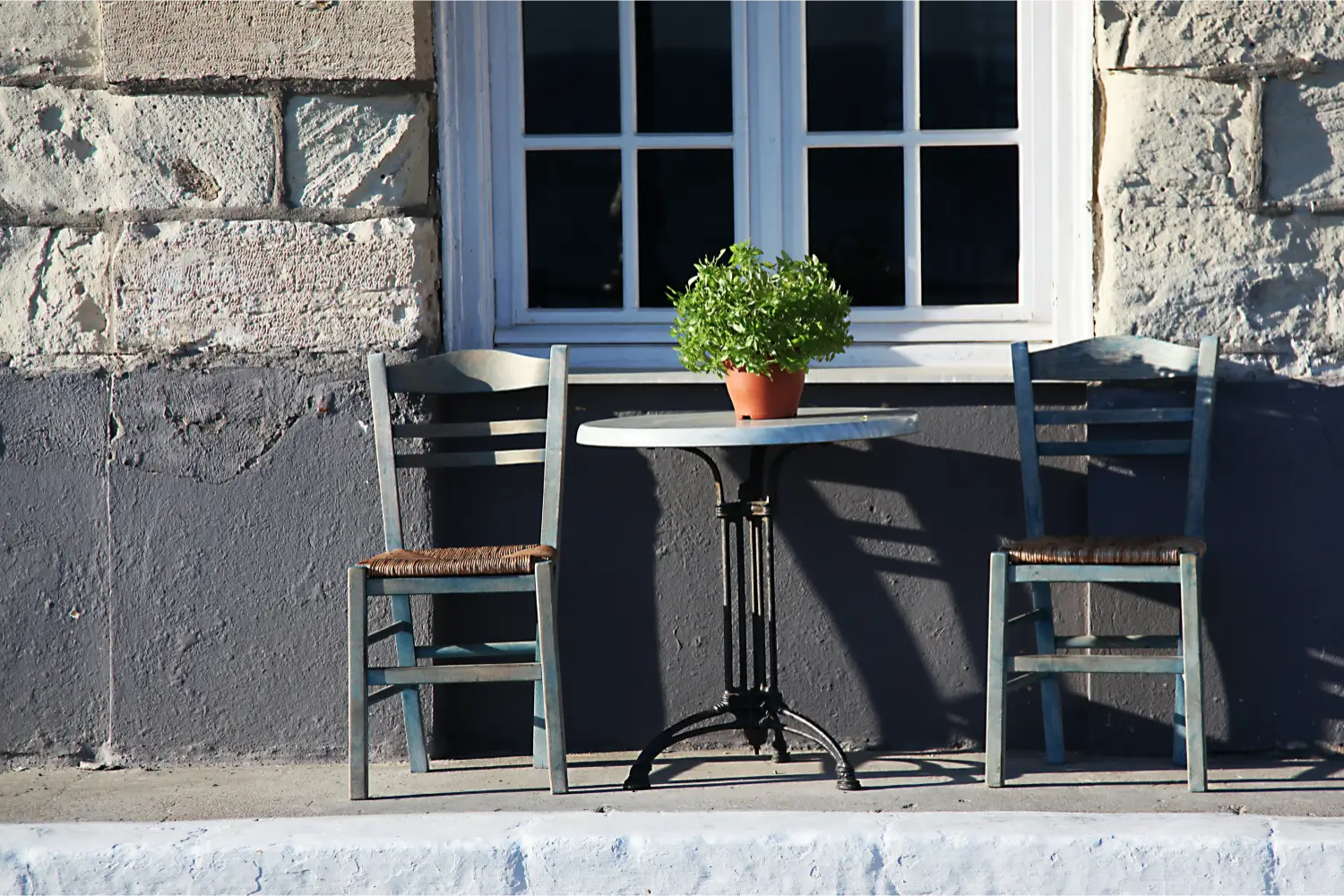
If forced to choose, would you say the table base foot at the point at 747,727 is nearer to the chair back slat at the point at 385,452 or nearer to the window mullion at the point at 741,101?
the chair back slat at the point at 385,452

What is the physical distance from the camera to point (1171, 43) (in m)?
3.28

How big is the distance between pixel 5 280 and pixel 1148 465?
2864mm

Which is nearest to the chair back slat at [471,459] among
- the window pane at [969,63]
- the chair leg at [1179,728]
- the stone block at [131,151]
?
the stone block at [131,151]

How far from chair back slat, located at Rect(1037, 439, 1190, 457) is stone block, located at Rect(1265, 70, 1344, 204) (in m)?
0.66

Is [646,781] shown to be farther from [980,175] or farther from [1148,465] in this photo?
[980,175]

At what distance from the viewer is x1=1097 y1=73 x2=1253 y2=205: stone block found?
328 centimetres

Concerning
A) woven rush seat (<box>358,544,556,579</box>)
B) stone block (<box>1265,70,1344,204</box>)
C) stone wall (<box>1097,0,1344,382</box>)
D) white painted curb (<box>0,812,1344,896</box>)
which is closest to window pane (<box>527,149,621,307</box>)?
woven rush seat (<box>358,544,556,579</box>)

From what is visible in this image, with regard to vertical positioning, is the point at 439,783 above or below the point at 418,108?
below

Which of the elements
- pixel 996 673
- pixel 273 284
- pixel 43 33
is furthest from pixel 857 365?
pixel 43 33

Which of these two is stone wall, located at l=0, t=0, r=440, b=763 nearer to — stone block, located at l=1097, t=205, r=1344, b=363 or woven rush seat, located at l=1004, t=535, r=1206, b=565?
woven rush seat, located at l=1004, t=535, r=1206, b=565

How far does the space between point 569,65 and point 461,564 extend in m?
1.42

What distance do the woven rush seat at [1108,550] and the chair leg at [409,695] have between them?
4.63 feet

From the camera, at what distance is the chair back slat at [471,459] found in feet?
10.9

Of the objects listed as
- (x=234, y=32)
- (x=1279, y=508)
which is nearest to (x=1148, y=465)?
→ (x=1279, y=508)
